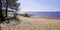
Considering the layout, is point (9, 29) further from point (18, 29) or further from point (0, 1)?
point (0, 1)

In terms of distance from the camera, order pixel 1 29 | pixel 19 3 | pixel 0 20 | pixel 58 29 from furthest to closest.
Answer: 1. pixel 19 3
2. pixel 0 20
3. pixel 58 29
4. pixel 1 29

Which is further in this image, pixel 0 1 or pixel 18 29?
pixel 0 1

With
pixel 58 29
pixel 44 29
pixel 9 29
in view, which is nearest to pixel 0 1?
pixel 9 29

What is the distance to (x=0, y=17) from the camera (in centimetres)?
1213

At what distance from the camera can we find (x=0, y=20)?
11.7 meters

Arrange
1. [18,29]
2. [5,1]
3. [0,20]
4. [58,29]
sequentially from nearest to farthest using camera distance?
[18,29]
[58,29]
[0,20]
[5,1]

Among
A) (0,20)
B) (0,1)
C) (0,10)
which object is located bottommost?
(0,20)

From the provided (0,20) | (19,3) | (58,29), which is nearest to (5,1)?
(0,20)

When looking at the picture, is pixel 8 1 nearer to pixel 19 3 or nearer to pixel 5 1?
pixel 5 1

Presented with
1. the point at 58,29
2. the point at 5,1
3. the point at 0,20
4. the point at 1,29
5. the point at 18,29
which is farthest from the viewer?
the point at 5,1

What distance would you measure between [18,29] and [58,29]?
3143mm

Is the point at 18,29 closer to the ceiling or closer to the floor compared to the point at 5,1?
closer to the floor

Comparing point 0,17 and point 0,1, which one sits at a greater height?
point 0,1

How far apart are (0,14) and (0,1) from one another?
127cm
